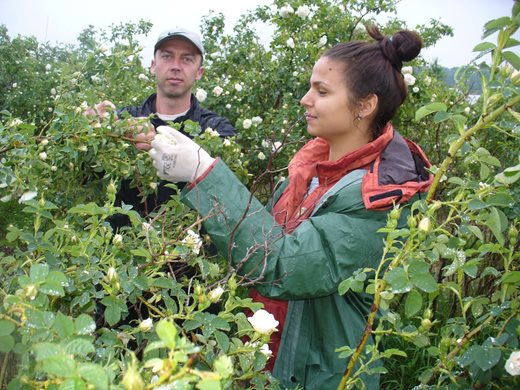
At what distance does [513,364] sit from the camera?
906mm

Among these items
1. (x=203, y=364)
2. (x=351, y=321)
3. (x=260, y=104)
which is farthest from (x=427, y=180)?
(x=260, y=104)

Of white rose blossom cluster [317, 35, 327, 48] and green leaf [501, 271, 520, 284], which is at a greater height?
white rose blossom cluster [317, 35, 327, 48]

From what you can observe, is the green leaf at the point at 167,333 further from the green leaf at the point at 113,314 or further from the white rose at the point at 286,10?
the white rose at the point at 286,10

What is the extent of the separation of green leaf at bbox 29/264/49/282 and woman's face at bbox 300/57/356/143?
1001 millimetres

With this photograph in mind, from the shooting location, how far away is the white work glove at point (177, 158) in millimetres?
1405

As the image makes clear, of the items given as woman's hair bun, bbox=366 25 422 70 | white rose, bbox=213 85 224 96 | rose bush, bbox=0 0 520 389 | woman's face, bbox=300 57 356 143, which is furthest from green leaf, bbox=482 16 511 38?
white rose, bbox=213 85 224 96

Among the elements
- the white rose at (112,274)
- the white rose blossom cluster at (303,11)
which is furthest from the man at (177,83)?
the white rose at (112,274)

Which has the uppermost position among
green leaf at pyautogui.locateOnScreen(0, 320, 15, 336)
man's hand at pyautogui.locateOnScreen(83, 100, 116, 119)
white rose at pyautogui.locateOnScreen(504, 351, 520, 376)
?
man's hand at pyautogui.locateOnScreen(83, 100, 116, 119)

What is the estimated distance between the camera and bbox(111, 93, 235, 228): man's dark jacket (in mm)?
2059

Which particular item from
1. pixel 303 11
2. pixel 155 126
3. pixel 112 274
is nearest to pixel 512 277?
pixel 112 274

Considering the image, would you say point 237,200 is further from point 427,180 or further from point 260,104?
point 260,104

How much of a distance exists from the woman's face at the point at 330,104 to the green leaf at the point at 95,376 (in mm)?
1189

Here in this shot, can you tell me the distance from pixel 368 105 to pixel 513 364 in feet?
3.11

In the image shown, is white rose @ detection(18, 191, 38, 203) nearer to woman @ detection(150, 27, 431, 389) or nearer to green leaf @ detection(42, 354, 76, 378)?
woman @ detection(150, 27, 431, 389)
